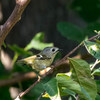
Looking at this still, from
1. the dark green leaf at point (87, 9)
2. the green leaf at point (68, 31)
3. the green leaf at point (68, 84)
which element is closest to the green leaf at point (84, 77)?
the green leaf at point (68, 84)

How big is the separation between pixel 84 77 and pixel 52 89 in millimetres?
118

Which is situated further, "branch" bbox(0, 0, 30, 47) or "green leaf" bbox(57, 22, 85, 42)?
"green leaf" bbox(57, 22, 85, 42)

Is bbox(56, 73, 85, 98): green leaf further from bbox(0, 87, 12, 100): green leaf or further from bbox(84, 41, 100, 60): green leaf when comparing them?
bbox(0, 87, 12, 100): green leaf

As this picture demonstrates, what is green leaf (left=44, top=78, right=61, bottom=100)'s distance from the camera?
2.59 feet

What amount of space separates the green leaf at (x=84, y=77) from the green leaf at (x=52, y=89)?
0.08 meters

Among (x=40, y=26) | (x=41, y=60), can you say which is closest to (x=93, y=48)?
(x=41, y=60)

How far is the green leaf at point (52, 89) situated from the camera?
79 cm

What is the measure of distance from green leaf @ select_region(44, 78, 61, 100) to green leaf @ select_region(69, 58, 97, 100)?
8cm

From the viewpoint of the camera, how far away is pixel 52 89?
0.80 meters

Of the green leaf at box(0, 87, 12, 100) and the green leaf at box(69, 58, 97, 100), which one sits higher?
the green leaf at box(69, 58, 97, 100)

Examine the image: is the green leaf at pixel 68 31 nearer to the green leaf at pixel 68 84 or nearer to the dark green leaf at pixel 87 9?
the dark green leaf at pixel 87 9

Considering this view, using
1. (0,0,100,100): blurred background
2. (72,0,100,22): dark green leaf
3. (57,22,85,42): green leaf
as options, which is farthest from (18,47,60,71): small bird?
(72,0,100,22): dark green leaf

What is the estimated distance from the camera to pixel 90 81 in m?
0.83

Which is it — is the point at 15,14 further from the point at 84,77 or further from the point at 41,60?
the point at 41,60
